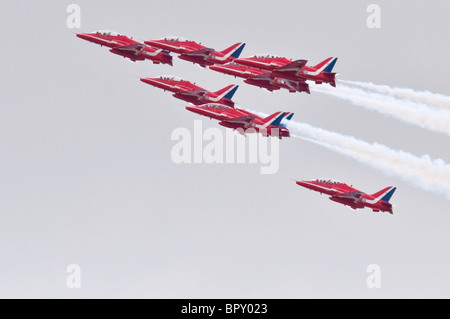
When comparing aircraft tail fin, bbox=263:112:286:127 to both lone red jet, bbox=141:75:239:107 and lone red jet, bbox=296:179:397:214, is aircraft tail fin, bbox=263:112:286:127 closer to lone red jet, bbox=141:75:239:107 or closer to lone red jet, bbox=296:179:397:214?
lone red jet, bbox=141:75:239:107

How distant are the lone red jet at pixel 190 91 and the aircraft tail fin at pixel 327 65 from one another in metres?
12.3

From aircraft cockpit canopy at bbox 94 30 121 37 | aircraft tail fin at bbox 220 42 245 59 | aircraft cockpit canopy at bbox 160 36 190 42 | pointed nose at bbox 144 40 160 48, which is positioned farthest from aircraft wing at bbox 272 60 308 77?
aircraft cockpit canopy at bbox 94 30 121 37

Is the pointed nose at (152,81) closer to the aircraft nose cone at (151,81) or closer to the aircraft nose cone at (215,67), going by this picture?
the aircraft nose cone at (151,81)

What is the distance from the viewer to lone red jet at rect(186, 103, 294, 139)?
5782 inches

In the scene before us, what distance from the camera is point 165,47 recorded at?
15000cm

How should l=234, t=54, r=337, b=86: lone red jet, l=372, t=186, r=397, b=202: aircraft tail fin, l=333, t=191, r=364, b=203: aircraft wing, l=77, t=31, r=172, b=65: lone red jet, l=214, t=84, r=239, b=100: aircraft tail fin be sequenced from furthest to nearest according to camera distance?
l=214, t=84, r=239, b=100: aircraft tail fin
l=77, t=31, r=172, b=65: lone red jet
l=333, t=191, r=364, b=203: aircraft wing
l=372, t=186, r=397, b=202: aircraft tail fin
l=234, t=54, r=337, b=86: lone red jet

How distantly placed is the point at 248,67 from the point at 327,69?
9910 mm

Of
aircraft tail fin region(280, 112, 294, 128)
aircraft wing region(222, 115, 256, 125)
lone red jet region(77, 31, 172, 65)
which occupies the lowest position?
aircraft wing region(222, 115, 256, 125)

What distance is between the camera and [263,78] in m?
148

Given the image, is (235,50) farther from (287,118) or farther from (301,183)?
(301,183)

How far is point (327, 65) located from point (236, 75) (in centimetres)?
1042

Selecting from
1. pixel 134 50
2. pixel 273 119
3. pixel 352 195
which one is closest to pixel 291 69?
pixel 273 119
